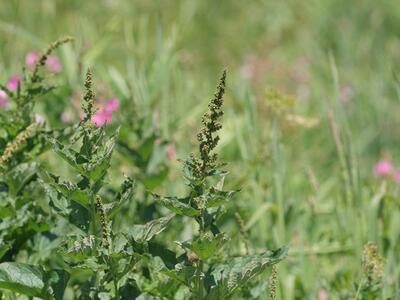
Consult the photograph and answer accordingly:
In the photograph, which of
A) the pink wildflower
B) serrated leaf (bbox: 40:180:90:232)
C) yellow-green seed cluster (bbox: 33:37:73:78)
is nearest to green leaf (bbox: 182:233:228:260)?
serrated leaf (bbox: 40:180:90:232)

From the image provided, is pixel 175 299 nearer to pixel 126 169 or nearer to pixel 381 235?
pixel 381 235

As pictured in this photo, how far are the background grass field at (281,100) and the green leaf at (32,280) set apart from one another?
2.18 ft

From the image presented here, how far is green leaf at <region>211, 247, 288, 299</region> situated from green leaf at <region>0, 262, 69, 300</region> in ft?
0.83

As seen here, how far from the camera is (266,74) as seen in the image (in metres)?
4.54

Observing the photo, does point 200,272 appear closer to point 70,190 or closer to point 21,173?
point 70,190

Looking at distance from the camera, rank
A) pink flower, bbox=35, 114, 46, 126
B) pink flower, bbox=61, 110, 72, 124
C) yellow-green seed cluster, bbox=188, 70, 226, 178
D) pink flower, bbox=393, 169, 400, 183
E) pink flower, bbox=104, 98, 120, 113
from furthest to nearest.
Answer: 1. pink flower, bbox=393, 169, 400, 183
2. pink flower, bbox=104, 98, 120, 113
3. pink flower, bbox=61, 110, 72, 124
4. pink flower, bbox=35, 114, 46, 126
5. yellow-green seed cluster, bbox=188, 70, 226, 178

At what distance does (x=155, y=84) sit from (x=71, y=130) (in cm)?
90

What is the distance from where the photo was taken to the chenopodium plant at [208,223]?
3.87ft

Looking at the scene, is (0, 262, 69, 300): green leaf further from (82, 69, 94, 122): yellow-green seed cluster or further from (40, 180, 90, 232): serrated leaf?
(82, 69, 94, 122): yellow-green seed cluster

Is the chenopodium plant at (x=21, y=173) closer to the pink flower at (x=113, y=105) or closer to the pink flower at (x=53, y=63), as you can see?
the pink flower at (x=113, y=105)

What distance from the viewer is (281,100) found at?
80.6 inches

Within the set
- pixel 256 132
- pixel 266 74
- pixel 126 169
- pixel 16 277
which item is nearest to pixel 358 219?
pixel 256 132

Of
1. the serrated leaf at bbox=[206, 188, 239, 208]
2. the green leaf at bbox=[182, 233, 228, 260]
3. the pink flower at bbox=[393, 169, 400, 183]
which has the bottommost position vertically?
the green leaf at bbox=[182, 233, 228, 260]

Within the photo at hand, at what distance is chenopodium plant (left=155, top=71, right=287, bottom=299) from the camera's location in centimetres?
118
